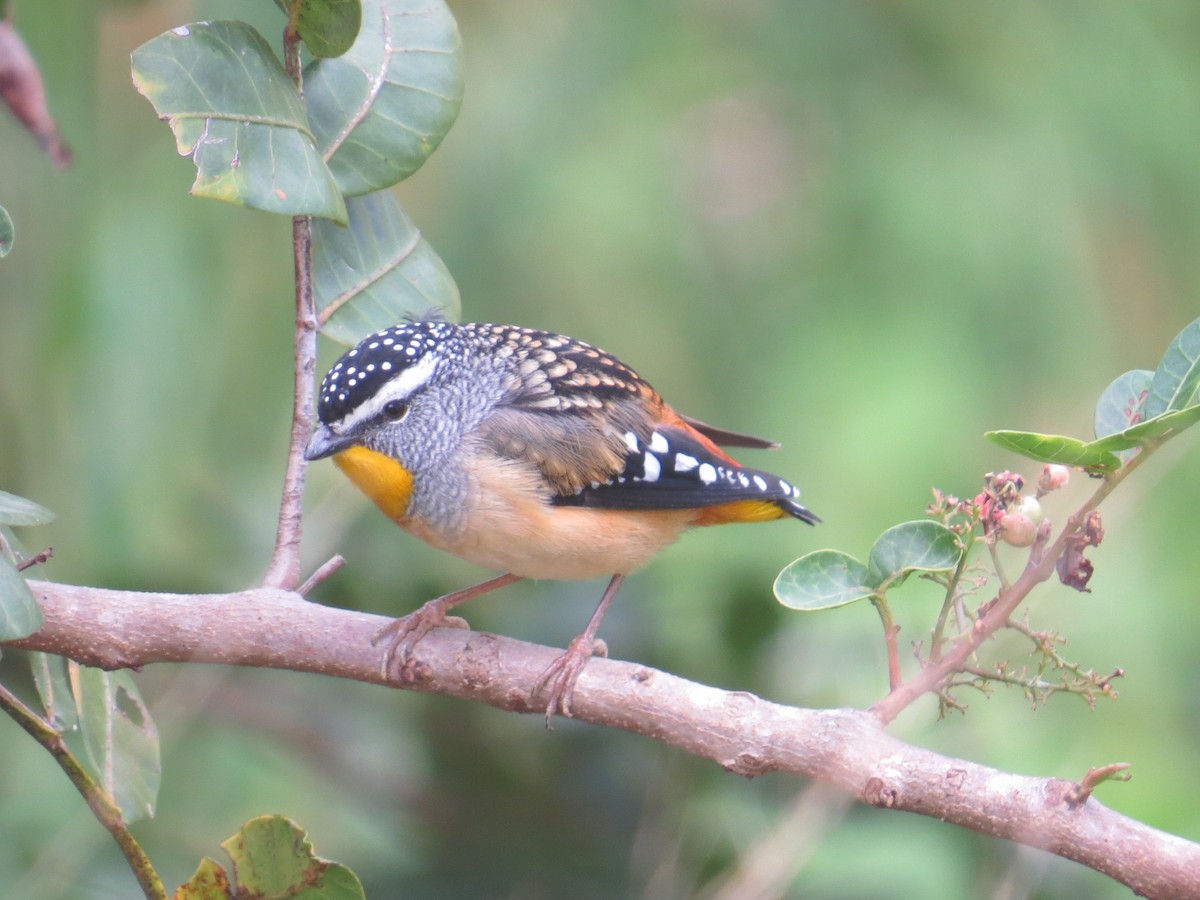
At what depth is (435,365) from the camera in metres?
3.48

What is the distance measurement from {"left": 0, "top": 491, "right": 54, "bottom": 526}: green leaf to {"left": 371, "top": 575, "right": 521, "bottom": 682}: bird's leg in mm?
738

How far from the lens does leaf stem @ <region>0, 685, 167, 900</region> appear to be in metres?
2.12

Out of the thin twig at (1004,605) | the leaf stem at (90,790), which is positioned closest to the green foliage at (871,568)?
the thin twig at (1004,605)

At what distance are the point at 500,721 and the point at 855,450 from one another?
2.02 meters

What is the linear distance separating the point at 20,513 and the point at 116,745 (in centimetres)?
72

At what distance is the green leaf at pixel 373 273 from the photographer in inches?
114

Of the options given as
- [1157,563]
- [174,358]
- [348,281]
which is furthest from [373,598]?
[1157,563]

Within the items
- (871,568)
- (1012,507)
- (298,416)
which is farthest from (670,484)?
(1012,507)

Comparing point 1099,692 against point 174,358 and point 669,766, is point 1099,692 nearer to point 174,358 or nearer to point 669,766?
point 669,766

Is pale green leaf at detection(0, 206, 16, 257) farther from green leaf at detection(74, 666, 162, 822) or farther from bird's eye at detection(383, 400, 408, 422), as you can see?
bird's eye at detection(383, 400, 408, 422)

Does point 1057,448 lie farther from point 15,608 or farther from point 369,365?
point 369,365

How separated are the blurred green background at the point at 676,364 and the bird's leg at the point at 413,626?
1.12 feet

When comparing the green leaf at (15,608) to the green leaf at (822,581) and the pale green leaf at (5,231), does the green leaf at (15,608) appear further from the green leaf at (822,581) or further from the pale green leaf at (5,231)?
the green leaf at (822,581)

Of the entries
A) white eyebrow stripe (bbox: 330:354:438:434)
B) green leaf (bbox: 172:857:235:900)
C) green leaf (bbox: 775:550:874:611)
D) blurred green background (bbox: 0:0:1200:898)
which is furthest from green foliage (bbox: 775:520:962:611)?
white eyebrow stripe (bbox: 330:354:438:434)
